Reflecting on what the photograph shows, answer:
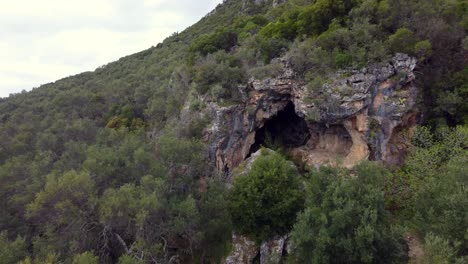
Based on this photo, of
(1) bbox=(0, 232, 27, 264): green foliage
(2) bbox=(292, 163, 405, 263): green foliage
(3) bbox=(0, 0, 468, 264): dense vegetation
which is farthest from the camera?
(3) bbox=(0, 0, 468, 264): dense vegetation

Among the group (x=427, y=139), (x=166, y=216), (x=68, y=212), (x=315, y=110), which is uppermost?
(x=68, y=212)

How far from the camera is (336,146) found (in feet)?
81.7

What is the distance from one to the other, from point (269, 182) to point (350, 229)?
5.81 metres

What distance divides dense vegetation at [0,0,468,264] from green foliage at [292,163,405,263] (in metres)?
0.07

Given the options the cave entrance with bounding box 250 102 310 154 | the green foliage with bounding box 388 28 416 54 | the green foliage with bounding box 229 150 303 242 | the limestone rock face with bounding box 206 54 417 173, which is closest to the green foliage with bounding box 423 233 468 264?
the green foliage with bounding box 229 150 303 242

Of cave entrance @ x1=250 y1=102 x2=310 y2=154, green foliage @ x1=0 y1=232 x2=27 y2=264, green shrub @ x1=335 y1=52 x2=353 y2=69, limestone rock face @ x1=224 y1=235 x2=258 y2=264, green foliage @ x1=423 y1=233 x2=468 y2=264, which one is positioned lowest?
limestone rock face @ x1=224 y1=235 x2=258 y2=264

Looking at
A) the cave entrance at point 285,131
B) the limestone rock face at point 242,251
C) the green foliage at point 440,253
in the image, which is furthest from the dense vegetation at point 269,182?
the cave entrance at point 285,131

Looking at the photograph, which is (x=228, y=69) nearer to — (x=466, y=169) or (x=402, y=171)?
(x=402, y=171)

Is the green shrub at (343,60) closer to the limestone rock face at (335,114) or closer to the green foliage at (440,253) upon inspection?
the limestone rock face at (335,114)

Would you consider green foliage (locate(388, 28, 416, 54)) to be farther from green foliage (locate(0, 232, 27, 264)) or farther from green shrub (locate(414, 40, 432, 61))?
green foliage (locate(0, 232, 27, 264))

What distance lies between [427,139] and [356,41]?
8927mm

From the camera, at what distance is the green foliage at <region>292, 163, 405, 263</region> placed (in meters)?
13.4

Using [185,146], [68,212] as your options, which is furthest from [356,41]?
[68,212]

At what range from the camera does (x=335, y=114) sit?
2156cm
